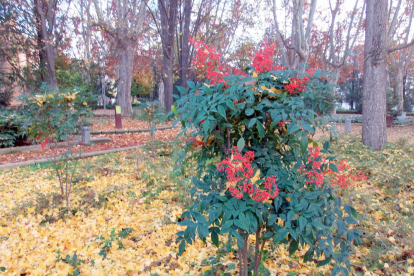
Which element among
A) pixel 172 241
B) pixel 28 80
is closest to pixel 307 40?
pixel 172 241

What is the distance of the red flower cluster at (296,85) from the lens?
1.30 meters

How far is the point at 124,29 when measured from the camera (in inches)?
505

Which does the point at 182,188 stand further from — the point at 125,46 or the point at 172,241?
the point at 125,46

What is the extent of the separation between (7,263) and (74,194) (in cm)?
160

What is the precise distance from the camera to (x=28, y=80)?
10531 millimetres

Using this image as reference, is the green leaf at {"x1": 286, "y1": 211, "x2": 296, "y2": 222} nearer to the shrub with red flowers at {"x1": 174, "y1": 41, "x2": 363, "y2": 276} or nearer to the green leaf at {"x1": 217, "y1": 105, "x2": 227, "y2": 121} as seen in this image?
the shrub with red flowers at {"x1": 174, "y1": 41, "x2": 363, "y2": 276}

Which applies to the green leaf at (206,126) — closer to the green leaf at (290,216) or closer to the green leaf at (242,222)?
the green leaf at (242,222)

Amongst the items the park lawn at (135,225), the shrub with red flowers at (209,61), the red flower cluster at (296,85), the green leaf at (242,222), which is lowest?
the park lawn at (135,225)

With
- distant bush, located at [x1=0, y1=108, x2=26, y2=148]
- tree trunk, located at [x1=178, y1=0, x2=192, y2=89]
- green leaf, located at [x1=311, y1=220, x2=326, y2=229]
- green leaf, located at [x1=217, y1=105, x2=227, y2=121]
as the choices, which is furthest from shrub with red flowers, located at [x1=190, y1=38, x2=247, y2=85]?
tree trunk, located at [x1=178, y1=0, x2=192, y2=89]

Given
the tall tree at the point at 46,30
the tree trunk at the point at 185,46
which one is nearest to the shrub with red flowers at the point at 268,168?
the tall tree at the point at 46,30

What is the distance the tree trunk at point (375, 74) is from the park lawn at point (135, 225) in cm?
132

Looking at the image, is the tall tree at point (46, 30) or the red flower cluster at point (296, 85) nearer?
the red flower cluster at point (296, 85)

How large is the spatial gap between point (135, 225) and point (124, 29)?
1236cm

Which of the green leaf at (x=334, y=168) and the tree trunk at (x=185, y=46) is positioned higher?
the tree trunk at (x=185, y=46)
